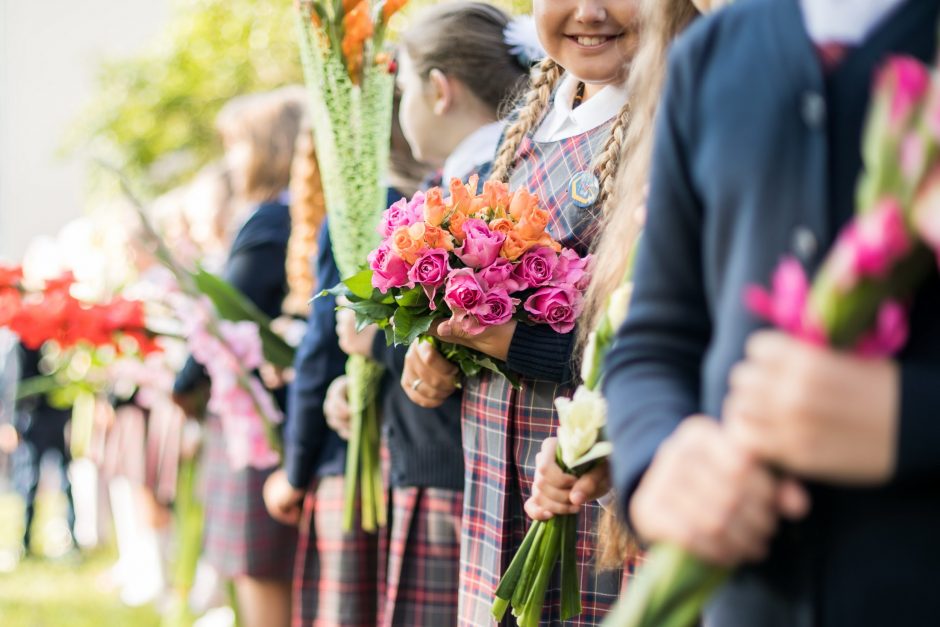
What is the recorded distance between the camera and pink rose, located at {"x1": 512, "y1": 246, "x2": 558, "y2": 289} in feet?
8.05

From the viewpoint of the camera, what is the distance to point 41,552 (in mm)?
7793

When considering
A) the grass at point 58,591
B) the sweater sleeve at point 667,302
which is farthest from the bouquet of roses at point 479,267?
the grass at point 58,591

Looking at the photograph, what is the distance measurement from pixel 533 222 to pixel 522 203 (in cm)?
5

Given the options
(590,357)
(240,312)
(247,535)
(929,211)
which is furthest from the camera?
(247,535)

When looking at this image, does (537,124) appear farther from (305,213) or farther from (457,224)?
(305,213)

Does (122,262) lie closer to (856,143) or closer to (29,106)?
(856,143)

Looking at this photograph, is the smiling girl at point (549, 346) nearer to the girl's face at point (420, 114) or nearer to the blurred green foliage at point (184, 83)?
the girl's face at point (420, 114)

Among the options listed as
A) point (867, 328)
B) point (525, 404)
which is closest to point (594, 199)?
point (525, 404)

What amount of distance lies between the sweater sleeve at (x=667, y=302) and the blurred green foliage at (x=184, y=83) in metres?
10.3

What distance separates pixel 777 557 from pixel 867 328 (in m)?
0.27

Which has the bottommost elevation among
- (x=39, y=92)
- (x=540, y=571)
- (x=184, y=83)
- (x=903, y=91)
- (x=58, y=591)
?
(x=540, y=571)

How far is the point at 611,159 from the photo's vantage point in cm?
248

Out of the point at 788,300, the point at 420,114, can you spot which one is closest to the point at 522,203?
the point at 420,114

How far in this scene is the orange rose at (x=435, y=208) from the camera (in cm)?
250
